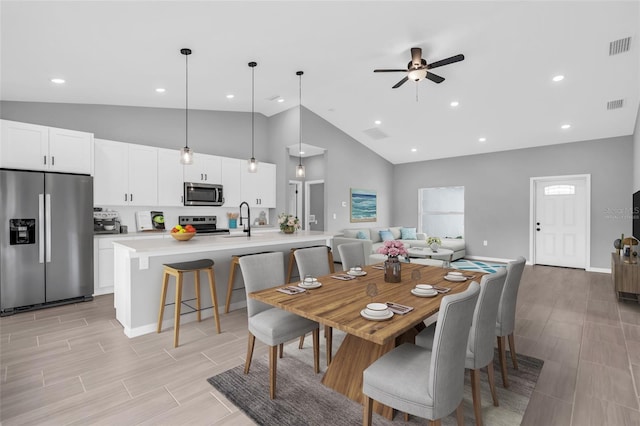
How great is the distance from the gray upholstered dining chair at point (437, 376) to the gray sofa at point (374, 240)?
4799mm

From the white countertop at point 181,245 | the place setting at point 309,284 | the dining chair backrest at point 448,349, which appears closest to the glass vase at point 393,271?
the place setting at point 309,284

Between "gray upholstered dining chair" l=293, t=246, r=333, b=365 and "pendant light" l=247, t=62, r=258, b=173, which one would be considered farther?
"pendant light" l=247, t=62, r=258, b=173

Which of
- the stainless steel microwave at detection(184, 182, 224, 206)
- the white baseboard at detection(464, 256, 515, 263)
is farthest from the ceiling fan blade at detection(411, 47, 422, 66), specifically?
the white baseboard at detection(464, 256, 515, 263)

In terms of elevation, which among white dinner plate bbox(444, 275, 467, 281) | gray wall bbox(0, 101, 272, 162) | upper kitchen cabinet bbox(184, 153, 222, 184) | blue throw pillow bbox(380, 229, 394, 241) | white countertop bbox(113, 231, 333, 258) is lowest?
blue throw pillow bbox(380, 229, 394, 241)

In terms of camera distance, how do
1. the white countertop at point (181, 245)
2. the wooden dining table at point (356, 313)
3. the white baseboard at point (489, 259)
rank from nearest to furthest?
the wooden dining table at point (356, 313)
the white countertop at point (181, 245)
the white baseboard at point (489, 259)

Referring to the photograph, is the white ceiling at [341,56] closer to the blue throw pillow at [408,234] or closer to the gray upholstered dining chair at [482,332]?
the gray upholstered dining chair at [482,332]

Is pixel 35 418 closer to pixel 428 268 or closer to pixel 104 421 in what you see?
pixel 104 421

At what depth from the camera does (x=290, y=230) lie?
14.8 feet

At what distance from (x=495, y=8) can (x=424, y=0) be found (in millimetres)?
813

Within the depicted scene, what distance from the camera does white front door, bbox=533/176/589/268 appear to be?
255 inches

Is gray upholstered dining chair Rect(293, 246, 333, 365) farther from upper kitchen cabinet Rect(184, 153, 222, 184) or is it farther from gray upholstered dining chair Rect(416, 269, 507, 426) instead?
upper kitchen cabinet Rect(184, 153, 222, 184)

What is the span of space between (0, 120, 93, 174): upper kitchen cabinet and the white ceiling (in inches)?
23.5

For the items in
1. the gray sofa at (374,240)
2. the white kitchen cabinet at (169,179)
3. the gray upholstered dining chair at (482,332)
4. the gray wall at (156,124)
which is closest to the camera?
the gray upholstered dining chair at (482,332)

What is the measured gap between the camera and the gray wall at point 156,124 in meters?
4.40
